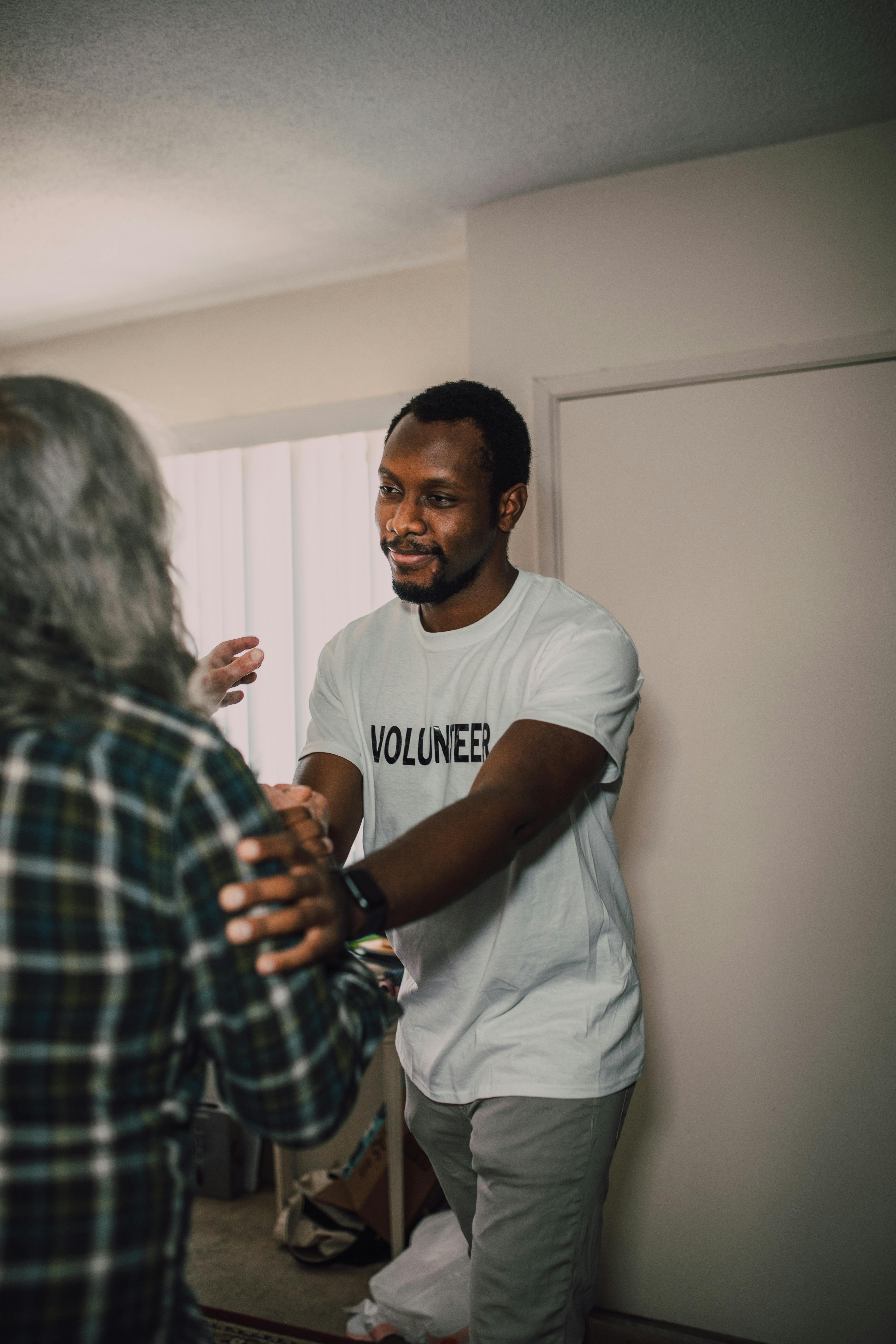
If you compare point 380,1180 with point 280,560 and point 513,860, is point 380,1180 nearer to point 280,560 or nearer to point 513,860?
point 513,860

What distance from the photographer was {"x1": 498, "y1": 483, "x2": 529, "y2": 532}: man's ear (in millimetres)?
1693

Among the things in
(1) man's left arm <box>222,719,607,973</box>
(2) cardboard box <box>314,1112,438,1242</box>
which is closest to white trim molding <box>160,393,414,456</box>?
(1) man's left arm <box>222,719,607,973</box>

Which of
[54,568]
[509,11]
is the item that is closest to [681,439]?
[509,11]

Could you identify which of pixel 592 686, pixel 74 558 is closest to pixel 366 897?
pixel 74 558

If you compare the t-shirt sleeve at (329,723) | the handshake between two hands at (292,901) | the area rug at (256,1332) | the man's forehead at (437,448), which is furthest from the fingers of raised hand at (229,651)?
the area rug at (256,1332)

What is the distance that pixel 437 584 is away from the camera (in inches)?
63.2

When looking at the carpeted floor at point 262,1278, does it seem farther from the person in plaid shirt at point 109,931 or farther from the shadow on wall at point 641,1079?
the person in plaid shirt at point 109,931

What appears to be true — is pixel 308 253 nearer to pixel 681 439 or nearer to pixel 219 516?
pixel 219 516

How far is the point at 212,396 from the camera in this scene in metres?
3.34

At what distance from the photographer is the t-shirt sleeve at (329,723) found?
1.64 meters

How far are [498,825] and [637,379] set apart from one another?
5.15 ft

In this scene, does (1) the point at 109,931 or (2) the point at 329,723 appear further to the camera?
(2) the point at 329,723

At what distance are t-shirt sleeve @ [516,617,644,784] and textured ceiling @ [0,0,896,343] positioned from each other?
1.21m

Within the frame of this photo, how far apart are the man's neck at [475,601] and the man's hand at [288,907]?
0.84 meters
